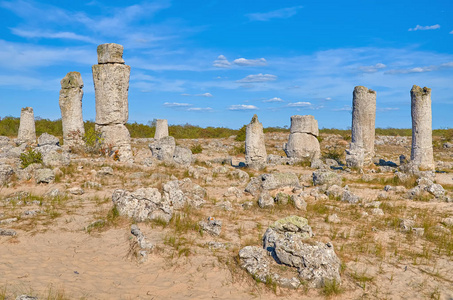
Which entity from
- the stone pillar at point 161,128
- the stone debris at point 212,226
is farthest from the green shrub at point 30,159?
the stone pillar at point 161,128

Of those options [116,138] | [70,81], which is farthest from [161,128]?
[70,81]

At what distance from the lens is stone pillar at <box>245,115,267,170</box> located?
1473 cm

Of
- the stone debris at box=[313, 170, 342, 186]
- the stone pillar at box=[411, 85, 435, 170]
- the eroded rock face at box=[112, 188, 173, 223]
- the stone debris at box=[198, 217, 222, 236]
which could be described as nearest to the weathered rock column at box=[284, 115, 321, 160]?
the stone pillar at box=[411, 85, 435, 170]

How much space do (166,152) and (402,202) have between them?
29.8ft

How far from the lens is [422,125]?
49.0ft

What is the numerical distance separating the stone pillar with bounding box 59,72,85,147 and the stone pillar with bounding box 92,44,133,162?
6.23ft

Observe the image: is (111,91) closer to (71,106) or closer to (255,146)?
(71,106)

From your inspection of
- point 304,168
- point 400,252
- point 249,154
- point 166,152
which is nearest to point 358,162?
point 304,168

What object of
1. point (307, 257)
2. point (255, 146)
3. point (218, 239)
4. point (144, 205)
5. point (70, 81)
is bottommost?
point (218, 239)

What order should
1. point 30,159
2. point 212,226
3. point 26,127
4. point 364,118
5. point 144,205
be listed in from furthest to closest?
point 26,127, point 364,118, point 30,159, point 144,205, point 212,226

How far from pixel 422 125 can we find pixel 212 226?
1184 cm

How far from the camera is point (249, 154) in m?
14.9

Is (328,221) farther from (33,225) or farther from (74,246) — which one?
(33,225)

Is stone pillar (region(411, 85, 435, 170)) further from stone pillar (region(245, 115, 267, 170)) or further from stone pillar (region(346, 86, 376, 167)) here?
stone pillar (region(245, 115, 267, 170))
